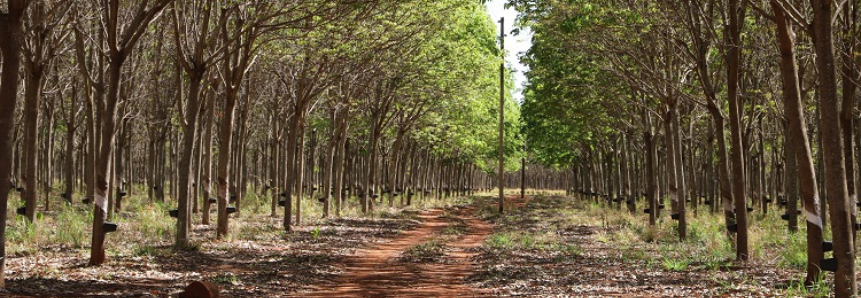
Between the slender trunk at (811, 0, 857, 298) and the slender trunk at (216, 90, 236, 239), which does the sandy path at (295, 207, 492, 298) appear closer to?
the slender trunk at (216, 90, 236, 239)

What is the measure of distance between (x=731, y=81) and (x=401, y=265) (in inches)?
280

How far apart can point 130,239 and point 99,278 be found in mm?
5688

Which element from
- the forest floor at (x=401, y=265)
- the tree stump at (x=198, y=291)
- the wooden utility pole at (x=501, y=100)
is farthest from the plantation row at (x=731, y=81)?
the tree stump at (x=198, y=291)

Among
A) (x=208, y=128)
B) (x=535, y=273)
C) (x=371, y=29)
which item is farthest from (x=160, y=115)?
(x=535, y=273)

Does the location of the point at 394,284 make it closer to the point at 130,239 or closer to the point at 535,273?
the point at 535,273

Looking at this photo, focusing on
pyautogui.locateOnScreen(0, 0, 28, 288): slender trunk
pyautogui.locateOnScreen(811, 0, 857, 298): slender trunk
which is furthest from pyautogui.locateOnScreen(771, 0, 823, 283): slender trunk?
pyautogui.locateOnScreen(0, 0, 28, 288): slender trunk

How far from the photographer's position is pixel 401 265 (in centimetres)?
1493

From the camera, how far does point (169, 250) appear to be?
14.7 metres

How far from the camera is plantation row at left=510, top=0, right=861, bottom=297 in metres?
9.05

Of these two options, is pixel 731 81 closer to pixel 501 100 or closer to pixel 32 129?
pixel 32 129

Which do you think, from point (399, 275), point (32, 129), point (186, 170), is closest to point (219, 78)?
point (32, 129)

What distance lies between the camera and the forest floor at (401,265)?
426 inches

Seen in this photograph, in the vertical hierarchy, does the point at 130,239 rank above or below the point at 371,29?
below

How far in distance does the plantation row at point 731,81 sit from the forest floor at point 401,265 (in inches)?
34.7
